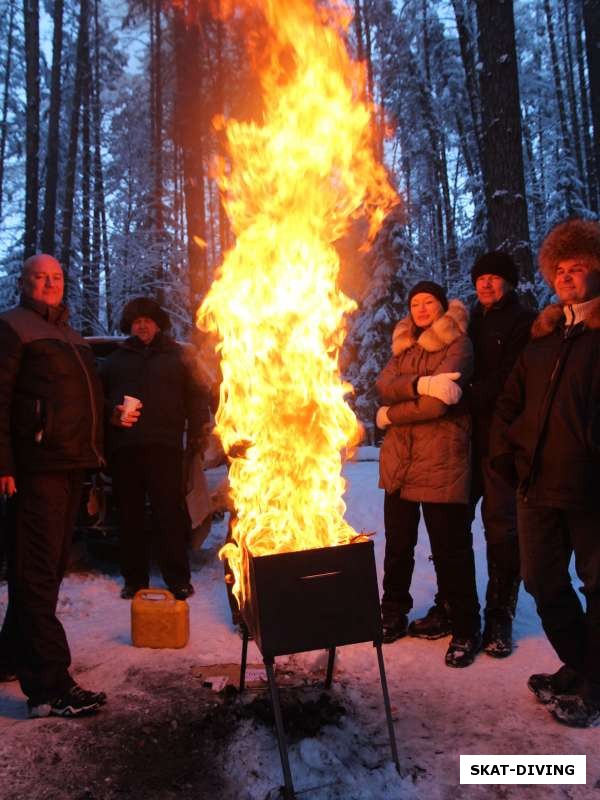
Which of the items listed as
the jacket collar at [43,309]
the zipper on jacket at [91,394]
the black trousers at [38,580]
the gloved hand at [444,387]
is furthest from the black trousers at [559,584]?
the jacket collar at [43,309]

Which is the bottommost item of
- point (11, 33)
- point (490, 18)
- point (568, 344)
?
point (568, 344)

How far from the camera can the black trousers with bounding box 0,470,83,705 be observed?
3787 mm

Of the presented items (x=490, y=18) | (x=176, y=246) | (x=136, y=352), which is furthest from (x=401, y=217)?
(x=136, y=352)

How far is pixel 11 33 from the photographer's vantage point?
73.2 ft

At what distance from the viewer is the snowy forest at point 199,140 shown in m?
17.1

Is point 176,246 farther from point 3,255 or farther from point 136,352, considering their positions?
point 136,352

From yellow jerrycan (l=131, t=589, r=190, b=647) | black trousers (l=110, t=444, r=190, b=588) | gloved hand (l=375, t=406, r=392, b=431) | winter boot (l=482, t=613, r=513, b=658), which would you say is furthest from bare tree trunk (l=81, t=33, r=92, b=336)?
winter boot (l=482, t=613, r=513, b=658)

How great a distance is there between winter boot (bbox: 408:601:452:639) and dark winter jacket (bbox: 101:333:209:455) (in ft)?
8.43

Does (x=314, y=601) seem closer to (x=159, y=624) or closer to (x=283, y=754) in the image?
(x=283, y=754)

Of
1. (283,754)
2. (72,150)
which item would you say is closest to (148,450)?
(283,754)

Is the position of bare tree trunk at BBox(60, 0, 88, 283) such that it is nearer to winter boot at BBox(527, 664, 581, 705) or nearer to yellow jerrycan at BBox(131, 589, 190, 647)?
yellow jerrycan at BBox(131, 589, 190, 647)

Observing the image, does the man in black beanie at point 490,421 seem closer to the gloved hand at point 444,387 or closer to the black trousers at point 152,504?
the gloved hand at point 444,387

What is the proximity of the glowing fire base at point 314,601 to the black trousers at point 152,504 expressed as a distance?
2.76 metres

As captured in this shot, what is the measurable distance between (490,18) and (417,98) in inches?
710
